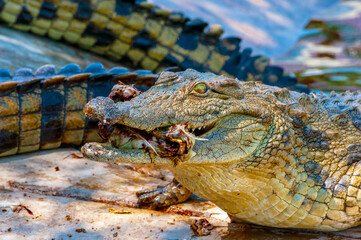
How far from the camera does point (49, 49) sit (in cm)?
508

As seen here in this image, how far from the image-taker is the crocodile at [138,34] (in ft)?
16.0

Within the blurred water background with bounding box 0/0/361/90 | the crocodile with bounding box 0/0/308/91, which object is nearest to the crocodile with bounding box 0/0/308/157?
the crocodile with bounding box 0/0/308/91

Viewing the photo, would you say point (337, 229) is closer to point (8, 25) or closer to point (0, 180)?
point (0, 180)

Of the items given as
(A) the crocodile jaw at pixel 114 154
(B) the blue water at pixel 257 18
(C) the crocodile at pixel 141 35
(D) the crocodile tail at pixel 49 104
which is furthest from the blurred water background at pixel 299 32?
(A) the crocodile jaw at pixel 114 154

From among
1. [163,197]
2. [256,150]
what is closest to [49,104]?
[163,197]

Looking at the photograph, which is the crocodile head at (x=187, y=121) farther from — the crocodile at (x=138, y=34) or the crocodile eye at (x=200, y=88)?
the crocodile at (x=138, y=34)

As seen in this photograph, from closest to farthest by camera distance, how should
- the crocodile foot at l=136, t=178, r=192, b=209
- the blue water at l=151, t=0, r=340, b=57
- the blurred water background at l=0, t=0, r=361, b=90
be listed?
the crocodile foot at l=136, t=178, r=192, b=209 → the blurred water background at l=0, t=0, r=361, b=90 → the blue water at l=151, t=0, r=340, b=57

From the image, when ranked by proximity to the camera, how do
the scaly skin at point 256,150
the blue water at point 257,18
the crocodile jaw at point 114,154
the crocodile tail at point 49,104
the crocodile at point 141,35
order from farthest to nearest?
the blue water at point 257,18, the crocodile at point 141,35, the crocodile tail at point 49,104, the scaly skin at point 256,150, the crocodile jaw at point 114,154

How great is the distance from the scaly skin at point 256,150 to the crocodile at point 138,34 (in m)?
2.42

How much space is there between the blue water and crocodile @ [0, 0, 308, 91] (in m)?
3.07

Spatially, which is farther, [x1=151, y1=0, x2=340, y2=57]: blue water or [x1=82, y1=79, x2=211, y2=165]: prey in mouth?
[x1=151, y1=0, x2=340, y2=57]: blue water

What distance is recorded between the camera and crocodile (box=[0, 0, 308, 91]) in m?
4.88

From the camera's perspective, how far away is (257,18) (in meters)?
9.37

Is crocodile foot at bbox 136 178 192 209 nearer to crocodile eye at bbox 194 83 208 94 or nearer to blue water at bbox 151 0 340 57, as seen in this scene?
crocodile eye at bbox 194 83 208 94
